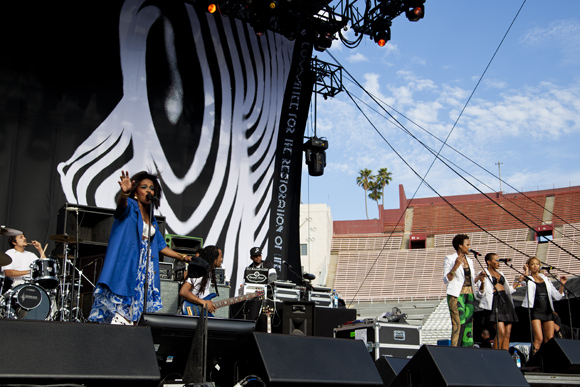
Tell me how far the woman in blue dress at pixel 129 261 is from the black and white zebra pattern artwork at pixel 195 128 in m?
6.26

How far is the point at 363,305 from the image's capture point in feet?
98.7

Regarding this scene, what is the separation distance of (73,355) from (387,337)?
5215 mm

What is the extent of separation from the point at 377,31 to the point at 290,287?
18.3 feet

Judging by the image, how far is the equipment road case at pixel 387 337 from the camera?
665cm

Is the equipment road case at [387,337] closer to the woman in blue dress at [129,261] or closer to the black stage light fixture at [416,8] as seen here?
the woman in blue dress at [129,261]

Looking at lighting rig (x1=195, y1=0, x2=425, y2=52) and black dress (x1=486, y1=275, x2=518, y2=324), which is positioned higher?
lighting rig (x1=195, y1=0, x2=425, y2=52)

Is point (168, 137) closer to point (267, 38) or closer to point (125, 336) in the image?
point (267, 38)

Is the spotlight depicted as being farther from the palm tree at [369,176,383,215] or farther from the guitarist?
the palm tree at [369,176,383,215]

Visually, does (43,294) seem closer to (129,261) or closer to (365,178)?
(129,261)

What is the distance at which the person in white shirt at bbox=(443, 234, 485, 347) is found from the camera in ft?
19.6

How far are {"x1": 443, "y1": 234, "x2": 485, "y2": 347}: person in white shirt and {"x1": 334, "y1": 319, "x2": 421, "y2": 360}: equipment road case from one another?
37.4 inches

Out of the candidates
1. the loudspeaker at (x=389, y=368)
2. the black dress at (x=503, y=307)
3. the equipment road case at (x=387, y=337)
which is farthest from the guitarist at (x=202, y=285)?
the black dress at (x=503, y=307)

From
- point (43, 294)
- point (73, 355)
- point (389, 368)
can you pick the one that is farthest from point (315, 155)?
point (73, 355)

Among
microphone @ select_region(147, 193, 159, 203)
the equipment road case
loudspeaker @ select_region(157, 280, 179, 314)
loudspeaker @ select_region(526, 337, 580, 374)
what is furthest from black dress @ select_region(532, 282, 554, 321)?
microphone @ select_region(147, 193, 159, 203)
